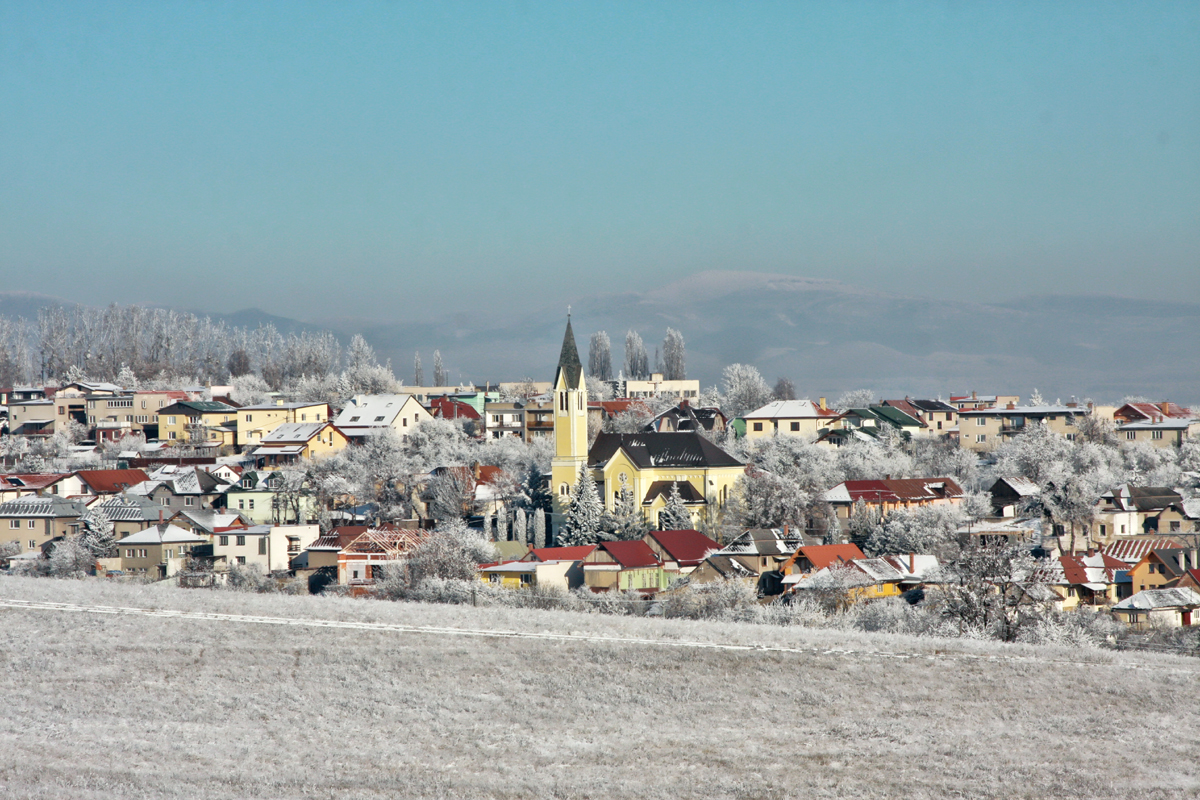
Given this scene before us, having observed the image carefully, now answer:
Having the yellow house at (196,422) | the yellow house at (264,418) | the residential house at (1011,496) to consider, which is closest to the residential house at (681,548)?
the residential house at (1011,496)

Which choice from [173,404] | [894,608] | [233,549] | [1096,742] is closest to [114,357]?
[173,404]

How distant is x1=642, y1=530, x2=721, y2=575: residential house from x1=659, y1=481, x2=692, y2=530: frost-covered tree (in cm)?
254

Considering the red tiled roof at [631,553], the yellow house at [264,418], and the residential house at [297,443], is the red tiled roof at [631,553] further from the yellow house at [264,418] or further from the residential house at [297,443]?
the yellow house at [264,418]

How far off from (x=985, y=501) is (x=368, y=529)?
26513 millimetres

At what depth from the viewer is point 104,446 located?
77062 mm

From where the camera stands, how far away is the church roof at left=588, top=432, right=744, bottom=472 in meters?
52.6

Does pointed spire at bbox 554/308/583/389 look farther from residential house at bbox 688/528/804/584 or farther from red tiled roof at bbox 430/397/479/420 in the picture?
red tiled roof at bbox 430/397/479/420

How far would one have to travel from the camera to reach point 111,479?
61781mm

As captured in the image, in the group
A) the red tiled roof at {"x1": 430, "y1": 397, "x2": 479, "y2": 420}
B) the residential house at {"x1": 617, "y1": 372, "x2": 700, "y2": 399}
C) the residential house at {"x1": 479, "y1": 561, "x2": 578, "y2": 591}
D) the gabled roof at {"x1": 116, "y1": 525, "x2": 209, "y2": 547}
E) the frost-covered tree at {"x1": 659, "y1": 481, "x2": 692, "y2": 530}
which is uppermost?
the residential house at {"x1": 617, "y1": 372, "x2": 700, "y2": 399}

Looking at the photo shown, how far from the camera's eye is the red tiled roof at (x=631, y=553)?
4219cm

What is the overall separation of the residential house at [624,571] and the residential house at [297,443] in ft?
94.2

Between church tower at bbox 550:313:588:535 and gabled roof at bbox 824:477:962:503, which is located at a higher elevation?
church tower at bbox 550:313:588:535

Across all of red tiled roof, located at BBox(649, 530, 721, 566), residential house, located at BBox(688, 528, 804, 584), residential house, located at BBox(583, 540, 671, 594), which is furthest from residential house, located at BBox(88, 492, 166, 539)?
residential house, located at BBox(688, 528, 804, 584)

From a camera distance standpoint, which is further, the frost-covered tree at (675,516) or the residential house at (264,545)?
the frost-covered tree at (675,516)
